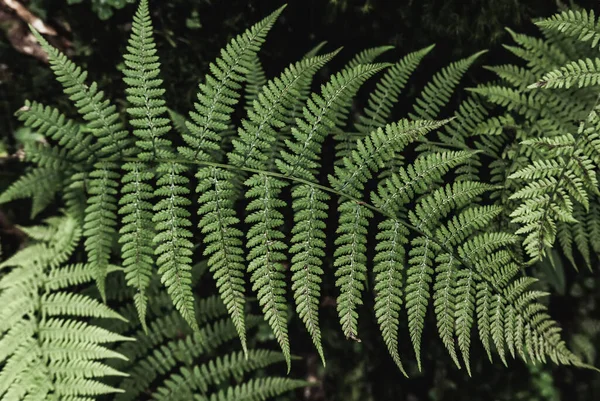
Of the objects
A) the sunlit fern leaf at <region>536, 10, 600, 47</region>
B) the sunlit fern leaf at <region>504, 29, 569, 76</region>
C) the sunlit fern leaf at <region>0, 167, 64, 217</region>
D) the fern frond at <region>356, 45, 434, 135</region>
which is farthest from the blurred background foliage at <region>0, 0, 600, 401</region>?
the sunlit fern leaf at <region>0, 167, 64, 217</region>

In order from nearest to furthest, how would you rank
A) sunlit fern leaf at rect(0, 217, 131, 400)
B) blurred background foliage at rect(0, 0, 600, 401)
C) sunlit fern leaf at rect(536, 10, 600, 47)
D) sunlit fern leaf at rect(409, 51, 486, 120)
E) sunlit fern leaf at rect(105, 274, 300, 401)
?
sunlit fern leaf at rect(536, 10, 600, 47), sunlit fern leaf at rect(0, 217, 131, 400), sunlit fern leaf at rect(409, 51, 486, 120), blurred background foliage at rect(0, 0, 600, 401), sunlit fern leaf at rect(105, 274, 300, 401)

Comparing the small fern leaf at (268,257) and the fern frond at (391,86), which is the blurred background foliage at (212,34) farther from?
the small fern leaf at (268,257)

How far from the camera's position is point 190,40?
2996mm

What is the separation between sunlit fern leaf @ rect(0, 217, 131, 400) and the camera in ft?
8.18

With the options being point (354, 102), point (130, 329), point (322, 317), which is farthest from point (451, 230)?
point (130, 329)

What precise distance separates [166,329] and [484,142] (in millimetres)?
2335

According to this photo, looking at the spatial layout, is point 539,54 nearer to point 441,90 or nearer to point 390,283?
point 441,90

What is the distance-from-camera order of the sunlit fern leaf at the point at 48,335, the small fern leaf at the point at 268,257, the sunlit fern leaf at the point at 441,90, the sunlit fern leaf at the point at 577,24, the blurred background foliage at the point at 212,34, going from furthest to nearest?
the blurred background foliage at the point at 212,34
the sunlit fern leaf at the point at 441,90
the sunlit fern leaf at the point at 48,335
the sunlit fern leaf at the point at 577,24
the small fern leaf at the point at 268,257

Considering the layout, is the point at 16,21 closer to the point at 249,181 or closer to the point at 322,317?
the point at 249,181

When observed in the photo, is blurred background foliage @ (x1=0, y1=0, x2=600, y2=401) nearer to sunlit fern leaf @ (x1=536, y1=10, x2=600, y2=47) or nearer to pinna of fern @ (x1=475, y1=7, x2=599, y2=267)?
pinna of fern @ (x1=475, y1=7, x2=599, y2=267)

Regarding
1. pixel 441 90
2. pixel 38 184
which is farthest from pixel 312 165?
pixel 38 184

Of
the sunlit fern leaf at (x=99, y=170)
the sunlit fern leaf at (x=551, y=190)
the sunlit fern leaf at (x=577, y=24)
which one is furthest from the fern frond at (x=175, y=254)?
the sunlit fern leaf at (x=577, y=24)

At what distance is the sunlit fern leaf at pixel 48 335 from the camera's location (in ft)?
8.18

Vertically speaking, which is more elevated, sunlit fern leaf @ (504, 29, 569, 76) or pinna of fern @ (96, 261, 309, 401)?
sunlit fern leaf @ (504, 29, 569, 76)
